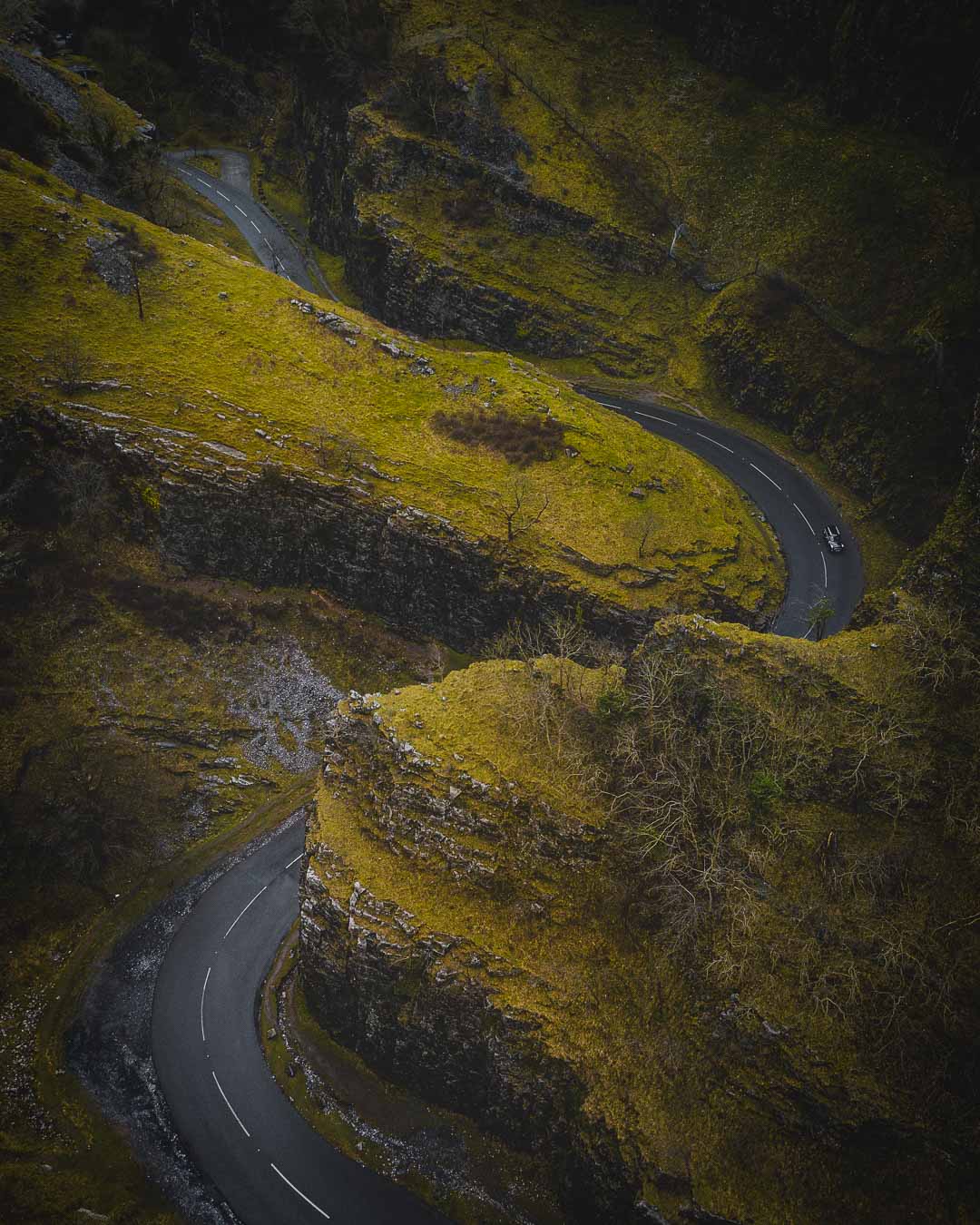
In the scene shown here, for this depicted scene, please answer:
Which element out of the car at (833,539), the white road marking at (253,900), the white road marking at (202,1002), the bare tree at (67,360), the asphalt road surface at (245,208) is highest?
the asphalt road surface at (245,208)

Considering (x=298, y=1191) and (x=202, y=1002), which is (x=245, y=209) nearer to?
(x=202, y=1002)

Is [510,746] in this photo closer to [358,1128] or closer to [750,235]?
[358,1128]

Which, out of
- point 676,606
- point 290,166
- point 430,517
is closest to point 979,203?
point 676,606

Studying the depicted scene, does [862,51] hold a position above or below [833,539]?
above

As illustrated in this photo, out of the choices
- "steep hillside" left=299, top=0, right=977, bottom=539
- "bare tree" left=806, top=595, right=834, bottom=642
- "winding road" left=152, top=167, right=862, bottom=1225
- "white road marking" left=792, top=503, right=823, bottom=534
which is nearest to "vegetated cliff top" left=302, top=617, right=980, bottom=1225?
"winding road" left=152, top=167, right=862, bottom=1225

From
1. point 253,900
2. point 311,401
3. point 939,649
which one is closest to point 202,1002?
point 253,900

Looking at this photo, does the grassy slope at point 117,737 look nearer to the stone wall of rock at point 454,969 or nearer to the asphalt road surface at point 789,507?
the stone wall of rock at point 454,969

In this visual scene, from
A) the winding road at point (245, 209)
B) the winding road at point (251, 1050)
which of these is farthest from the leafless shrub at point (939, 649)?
the winding road at point (245, 209)
